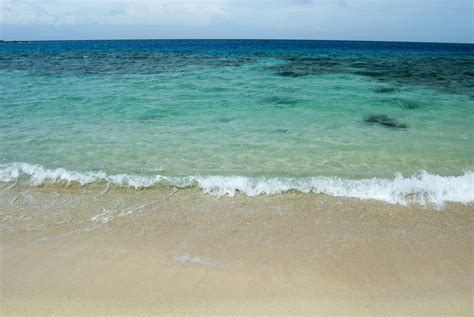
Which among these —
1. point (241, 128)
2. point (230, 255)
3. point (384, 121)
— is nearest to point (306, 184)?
point (230, 255)

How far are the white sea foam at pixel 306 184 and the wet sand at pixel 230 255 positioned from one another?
24cm

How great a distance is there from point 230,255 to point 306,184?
2.19 meters

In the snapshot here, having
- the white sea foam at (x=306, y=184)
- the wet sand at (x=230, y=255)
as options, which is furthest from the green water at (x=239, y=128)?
the wet sand at (x=230, y=255)

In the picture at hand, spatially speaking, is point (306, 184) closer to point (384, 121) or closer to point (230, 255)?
point (230, 255)

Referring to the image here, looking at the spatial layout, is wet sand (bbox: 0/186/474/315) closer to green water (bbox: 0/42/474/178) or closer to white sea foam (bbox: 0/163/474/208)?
white sea foam (bbox: 0/163/474/208)

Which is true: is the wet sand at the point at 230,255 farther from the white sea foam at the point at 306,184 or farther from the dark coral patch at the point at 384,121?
the dark coral patch at the point at 384,121

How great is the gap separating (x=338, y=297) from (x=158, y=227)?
237cm

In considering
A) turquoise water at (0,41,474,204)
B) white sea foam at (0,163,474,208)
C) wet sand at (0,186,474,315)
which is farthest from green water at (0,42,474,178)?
wet sand at (0,186,474,315)

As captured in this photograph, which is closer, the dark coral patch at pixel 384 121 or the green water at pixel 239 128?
the green water at pixel 239 128

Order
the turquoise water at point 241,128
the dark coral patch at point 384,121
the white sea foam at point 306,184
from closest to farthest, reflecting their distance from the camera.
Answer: the white sea foam at point 306,184, the turquoise water at point 241,128, the dark coral patch at point 384,121

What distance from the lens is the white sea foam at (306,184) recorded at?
510 cm

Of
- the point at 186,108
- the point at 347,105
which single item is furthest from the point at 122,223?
the point at 347,105

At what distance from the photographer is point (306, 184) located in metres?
5.46

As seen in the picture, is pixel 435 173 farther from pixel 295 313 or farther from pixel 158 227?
pixel 158 227
